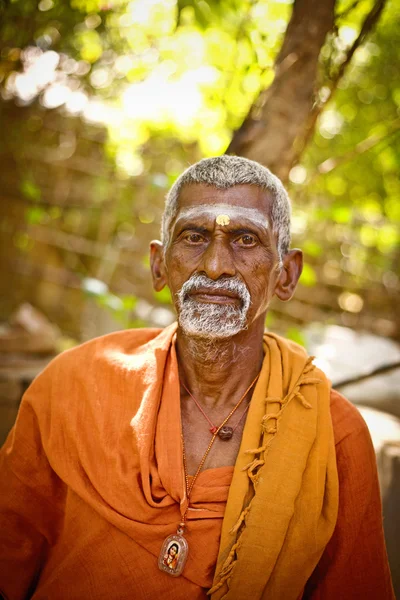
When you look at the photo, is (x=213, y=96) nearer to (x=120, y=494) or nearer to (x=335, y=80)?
(x=335, y=80)

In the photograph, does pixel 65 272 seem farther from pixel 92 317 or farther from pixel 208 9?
pixel 208 9

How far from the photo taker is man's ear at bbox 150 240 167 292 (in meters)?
2.51

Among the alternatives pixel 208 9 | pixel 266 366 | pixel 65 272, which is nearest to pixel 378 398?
pixel 266 366

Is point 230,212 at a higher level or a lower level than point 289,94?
lower

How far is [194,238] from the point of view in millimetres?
2295

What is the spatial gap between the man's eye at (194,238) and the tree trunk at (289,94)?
2.60 ft

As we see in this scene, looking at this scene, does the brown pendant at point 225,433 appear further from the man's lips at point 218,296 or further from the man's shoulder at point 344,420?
the man's lips at point 218,296

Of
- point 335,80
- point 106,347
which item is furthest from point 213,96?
point 106,347

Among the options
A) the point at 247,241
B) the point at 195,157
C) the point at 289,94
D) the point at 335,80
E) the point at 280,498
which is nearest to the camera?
the point at 280,498

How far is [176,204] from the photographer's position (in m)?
2.40

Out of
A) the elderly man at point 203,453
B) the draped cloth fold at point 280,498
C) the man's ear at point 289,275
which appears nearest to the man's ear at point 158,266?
the elderly man at point 203,453

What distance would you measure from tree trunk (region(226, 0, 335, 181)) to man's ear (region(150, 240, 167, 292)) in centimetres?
80

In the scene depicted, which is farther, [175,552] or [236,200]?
[236,200]

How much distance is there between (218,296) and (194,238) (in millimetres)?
336
